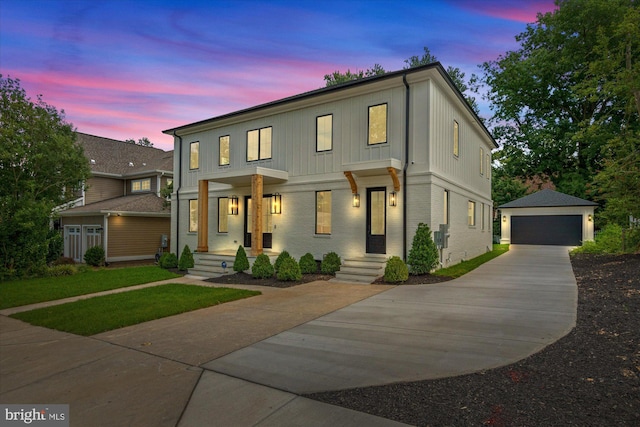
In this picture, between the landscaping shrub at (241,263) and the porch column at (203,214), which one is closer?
the landscaping shrub at (241,263)

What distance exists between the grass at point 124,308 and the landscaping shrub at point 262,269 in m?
1.83

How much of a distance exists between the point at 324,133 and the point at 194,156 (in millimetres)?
7572

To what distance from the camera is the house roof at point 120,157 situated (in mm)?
22812

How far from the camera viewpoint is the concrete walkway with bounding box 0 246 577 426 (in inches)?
130

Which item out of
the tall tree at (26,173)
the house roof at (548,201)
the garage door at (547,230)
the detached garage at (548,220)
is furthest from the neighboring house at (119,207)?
the house roof at (548,201)

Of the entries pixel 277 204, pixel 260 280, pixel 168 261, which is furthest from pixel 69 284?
pixel 277 204

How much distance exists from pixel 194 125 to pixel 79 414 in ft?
50.6

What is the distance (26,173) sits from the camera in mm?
13164

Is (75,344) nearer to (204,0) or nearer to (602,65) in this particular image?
(204,0)

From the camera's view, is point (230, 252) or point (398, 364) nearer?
point (398, 364)

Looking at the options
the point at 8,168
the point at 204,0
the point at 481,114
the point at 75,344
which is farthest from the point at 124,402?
the point at 481,114

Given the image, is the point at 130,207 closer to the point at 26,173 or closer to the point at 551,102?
the point at 26,173

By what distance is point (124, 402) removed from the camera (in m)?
3.43

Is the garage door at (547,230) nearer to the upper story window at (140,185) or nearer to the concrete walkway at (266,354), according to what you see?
the concrete walkway at (266,354)
